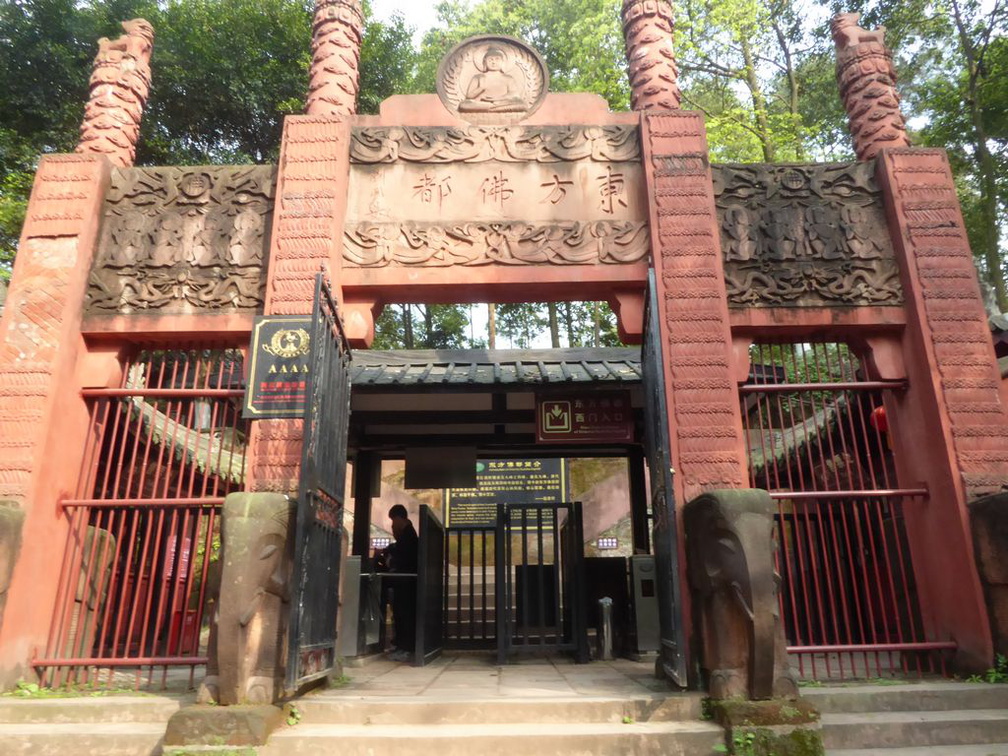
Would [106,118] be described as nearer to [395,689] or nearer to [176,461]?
[176,461]

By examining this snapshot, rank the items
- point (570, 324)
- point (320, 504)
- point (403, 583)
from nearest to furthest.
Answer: point (320, 504)
point (403, 583)
point (570, 324)

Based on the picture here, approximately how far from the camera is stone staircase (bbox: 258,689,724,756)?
3928mm

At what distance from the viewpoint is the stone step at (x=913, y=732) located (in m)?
4.19

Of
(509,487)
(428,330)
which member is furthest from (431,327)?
(509,487)

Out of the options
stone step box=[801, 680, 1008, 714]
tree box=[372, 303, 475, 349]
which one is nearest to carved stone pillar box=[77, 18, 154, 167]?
stone step box=[801, 680, 1008, 714]

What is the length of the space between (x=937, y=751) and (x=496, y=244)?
4.68 metres

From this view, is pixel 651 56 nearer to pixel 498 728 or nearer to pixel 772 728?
pixel 772 728

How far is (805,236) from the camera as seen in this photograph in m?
6.19

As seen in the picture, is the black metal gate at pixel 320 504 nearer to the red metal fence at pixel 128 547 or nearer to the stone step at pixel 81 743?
the red metal fence at pixel 128 547

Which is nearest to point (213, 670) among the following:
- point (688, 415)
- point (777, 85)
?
point (688, 415)

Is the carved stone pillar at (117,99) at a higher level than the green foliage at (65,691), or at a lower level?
higher

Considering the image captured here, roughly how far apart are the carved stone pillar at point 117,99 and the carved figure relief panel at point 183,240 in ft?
1.37

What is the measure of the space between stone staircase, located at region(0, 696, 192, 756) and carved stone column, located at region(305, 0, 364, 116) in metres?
4.99

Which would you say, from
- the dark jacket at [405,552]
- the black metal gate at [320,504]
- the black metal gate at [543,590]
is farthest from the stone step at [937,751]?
the dark jacket at [405,552]
